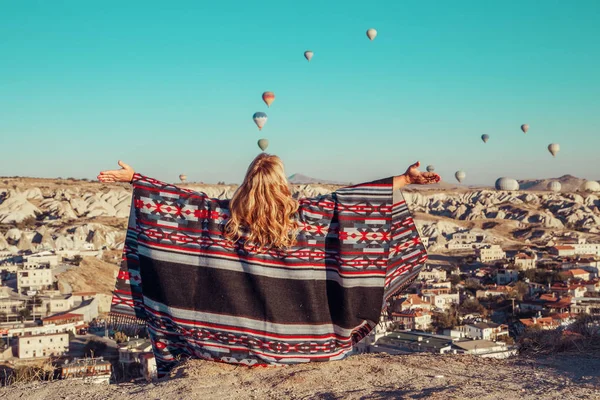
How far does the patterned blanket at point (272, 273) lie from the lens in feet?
10.2

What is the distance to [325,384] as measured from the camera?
3082 mm

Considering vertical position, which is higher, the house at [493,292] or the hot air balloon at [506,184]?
the hot air balloon at [506,184]

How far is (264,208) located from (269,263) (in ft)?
0.81

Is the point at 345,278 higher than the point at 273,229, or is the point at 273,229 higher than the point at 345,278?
the point at 273,229

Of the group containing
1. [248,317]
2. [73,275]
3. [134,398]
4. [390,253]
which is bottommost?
[73,275]

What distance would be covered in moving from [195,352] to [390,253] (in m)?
0.95

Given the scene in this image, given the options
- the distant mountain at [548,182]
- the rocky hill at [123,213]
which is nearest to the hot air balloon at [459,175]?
the rocky hill at [123,213]

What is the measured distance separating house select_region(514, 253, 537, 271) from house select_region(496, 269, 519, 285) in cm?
158

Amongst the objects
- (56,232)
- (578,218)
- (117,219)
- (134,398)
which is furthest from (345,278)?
(578,218)

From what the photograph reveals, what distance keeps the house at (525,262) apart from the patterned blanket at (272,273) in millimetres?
31495

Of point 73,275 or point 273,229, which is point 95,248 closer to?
point 73,275

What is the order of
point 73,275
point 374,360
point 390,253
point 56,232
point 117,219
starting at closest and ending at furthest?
point 390,253 → point 374,360 → point 73,275 → point 56,232 → point 117,219

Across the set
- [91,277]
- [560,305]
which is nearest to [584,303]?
[560,305]

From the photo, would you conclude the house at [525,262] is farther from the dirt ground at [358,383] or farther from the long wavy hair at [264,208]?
the long wavy hair at [264,208]
